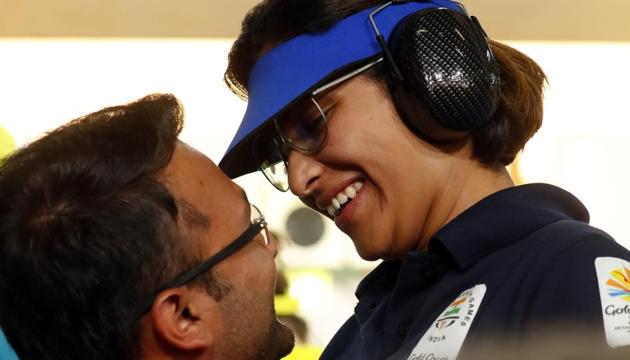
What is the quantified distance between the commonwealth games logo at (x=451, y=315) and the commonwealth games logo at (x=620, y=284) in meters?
0.22

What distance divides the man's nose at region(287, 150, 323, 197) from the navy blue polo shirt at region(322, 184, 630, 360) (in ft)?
0.67

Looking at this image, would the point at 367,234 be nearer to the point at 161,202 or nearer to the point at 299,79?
the point at 299,79

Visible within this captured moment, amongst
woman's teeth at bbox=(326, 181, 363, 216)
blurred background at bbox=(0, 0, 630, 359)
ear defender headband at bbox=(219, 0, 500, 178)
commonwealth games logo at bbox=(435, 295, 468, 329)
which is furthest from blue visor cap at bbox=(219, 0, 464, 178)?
blurred background at bbox=(0, 0, 630, 359)

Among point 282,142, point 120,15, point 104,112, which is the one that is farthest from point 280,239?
point 104,112

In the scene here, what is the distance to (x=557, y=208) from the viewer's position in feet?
5.22

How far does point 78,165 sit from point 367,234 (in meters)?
0.52

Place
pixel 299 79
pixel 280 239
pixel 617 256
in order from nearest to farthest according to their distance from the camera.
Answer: pixel 617 256, pixel 299 79, pixel 280 239

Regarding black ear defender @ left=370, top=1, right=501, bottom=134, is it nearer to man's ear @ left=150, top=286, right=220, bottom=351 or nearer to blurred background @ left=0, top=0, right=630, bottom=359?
man's ear @ left=150, top=286, right=220, bottom=351

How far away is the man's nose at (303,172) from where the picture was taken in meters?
1.69

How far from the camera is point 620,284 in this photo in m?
1.31

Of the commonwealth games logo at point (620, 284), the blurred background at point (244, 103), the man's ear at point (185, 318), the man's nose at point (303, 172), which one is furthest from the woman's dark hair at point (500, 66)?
the blurred background at point (244, 103)

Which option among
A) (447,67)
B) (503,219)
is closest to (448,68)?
(447,67)

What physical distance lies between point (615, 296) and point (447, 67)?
48 cm

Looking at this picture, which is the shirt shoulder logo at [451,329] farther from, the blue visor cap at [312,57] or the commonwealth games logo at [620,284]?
the blue visor cap at [312,57]
